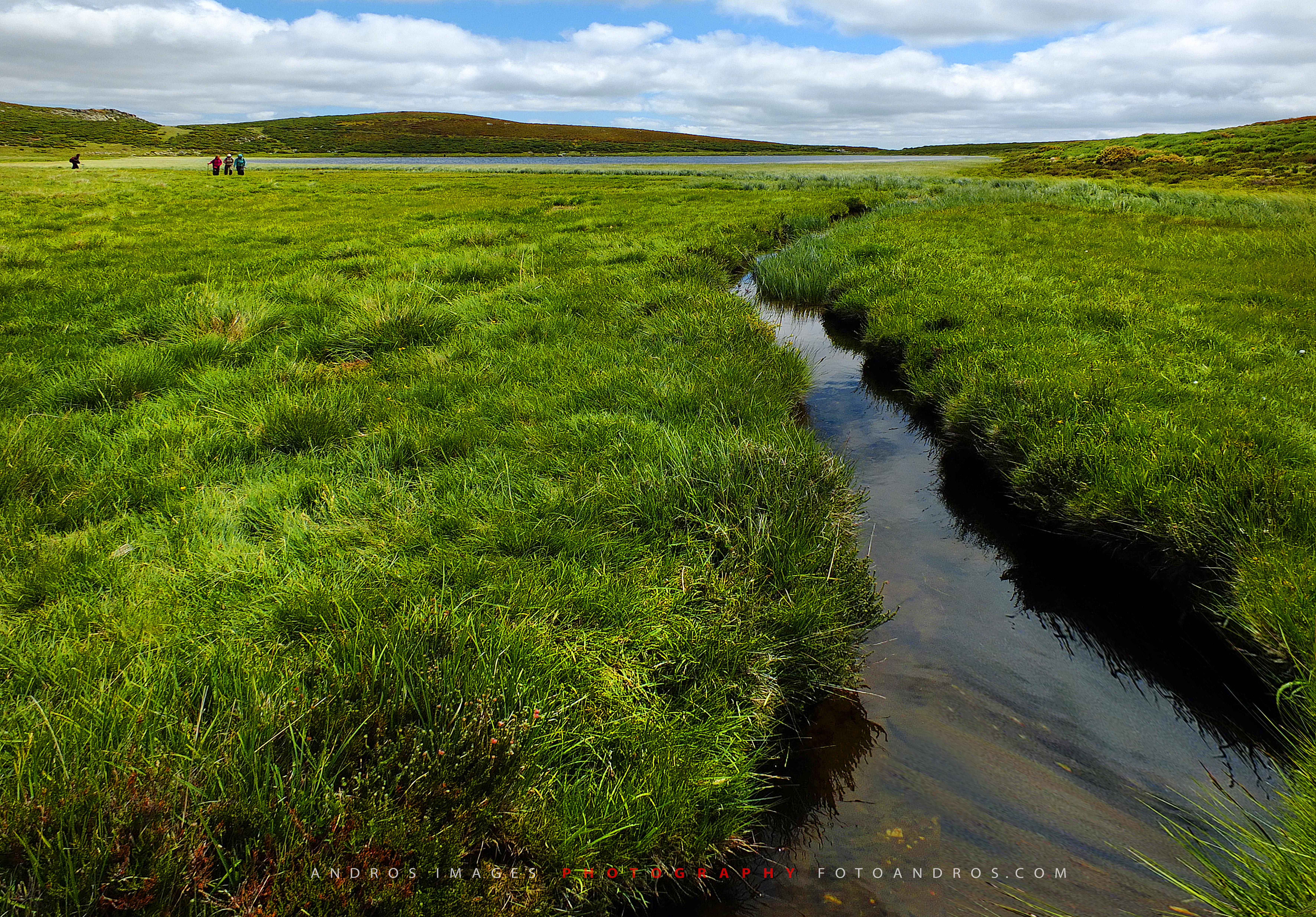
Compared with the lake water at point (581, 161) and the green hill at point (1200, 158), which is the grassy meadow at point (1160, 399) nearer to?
the green hill at point (1200, 158)

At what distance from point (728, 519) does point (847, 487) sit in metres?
1.45

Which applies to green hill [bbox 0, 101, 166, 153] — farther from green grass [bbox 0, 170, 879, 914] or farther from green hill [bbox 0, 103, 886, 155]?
green grass [bbox 0, 170, 879, 914]

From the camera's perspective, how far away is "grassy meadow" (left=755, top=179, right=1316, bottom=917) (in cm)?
330

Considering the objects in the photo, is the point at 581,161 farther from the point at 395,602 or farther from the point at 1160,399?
the point at 395,602

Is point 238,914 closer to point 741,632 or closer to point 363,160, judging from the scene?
point 741,632

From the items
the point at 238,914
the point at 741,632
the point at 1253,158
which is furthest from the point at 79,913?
the point at 1253,158

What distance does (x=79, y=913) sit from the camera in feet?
5.51

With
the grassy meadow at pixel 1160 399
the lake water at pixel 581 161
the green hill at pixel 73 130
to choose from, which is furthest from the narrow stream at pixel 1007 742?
the green hill at pixel 73 130

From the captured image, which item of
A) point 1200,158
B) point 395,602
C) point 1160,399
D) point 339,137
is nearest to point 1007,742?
point 395,602

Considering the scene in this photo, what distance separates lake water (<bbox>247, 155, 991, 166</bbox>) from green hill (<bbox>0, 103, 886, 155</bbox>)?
1776cm

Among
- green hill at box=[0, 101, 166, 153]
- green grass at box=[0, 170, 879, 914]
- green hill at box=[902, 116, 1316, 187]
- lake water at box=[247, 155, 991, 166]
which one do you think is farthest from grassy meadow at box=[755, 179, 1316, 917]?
green hill at box=[0, 101, 166, 153]

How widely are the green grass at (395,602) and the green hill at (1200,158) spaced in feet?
176

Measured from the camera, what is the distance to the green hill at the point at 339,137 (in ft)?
405

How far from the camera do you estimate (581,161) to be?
381 ft
